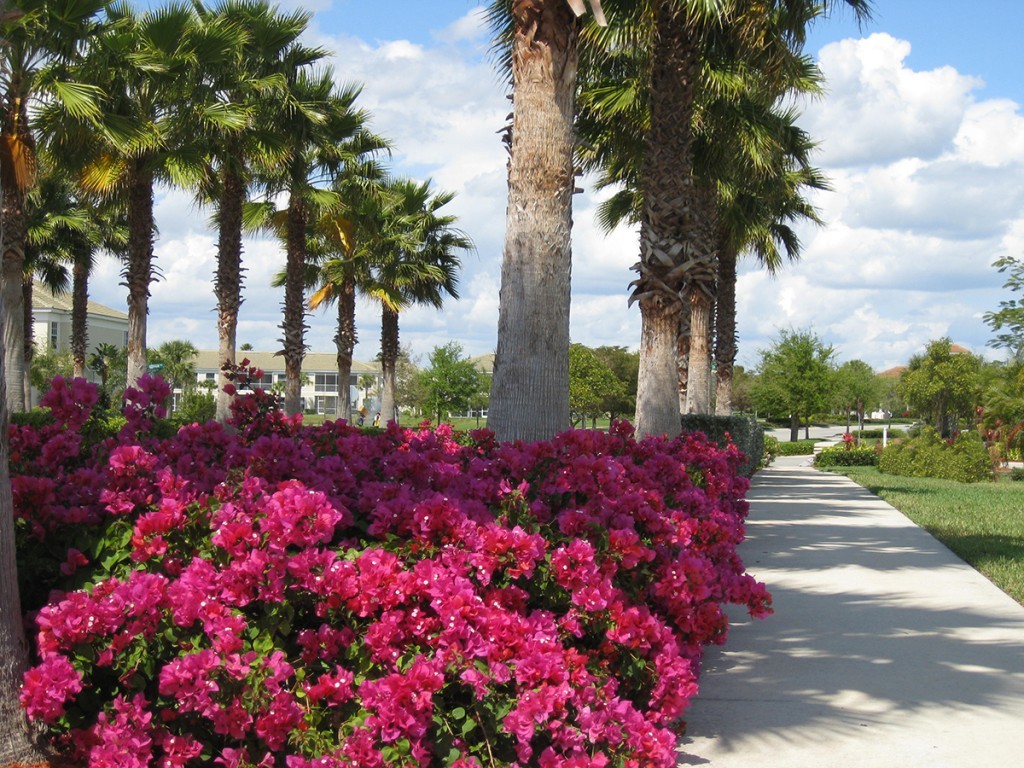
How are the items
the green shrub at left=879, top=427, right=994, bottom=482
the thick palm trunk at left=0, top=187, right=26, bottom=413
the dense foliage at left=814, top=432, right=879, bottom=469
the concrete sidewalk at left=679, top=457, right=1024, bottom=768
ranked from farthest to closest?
the dense foliage at left=814, top=432, right=879, bottom=469, the green shrub at left=879, top=427, right=994, bottom=482, the thick palm trunk at left=0, top=187, right=26, bottom=413, the concrete sidewalk at left=679, top=457, right=1024, bottom=768

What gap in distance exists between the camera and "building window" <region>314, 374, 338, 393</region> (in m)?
95.6

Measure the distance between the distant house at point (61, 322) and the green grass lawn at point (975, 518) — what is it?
4392 centimetres

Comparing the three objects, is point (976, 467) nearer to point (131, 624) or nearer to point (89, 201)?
point (89, 201)

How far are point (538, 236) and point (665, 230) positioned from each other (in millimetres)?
5228

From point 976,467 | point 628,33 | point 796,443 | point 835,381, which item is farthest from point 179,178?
point 835,381

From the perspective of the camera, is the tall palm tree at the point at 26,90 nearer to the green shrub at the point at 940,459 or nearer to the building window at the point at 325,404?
the green shrub at the point at 940,459

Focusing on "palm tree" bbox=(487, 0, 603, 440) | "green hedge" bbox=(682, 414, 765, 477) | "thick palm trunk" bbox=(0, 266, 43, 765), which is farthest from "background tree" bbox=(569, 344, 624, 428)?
"thick palm trunk" bbox=(0, 266, 43, 765)

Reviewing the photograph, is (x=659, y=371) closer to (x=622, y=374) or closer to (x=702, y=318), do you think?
(x=702, y=318)

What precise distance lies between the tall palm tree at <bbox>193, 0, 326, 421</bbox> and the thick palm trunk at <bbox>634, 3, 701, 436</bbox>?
9.35 metres

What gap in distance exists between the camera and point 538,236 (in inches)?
318

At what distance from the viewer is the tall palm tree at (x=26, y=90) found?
15141 millimetres

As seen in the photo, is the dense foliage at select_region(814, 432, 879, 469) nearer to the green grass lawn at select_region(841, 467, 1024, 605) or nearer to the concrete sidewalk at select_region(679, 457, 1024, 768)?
the green grass lawn at select_region(841, 467, 1024, 605)

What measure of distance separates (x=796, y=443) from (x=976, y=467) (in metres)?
19.2

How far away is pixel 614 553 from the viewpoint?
4.19 m
